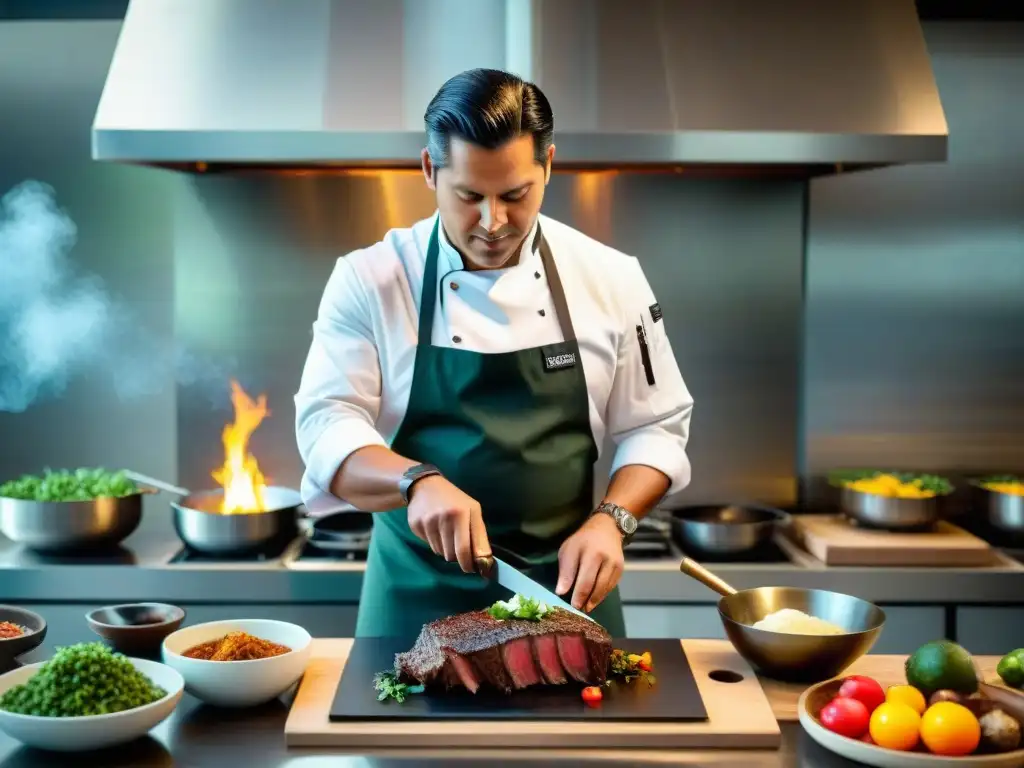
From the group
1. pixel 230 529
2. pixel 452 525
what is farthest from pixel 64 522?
pixel 452 525

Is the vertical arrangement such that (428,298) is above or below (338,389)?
above

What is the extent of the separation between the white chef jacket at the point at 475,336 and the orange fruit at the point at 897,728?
0.82 m

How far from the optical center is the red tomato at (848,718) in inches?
72.4

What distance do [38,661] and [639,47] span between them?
7.02 feet

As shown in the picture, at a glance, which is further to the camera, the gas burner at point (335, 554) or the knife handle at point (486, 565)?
the gas burner at point (335, 554)

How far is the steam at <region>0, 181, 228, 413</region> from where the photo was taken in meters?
4.02

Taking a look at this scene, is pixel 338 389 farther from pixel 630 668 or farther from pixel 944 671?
pixel 944 671

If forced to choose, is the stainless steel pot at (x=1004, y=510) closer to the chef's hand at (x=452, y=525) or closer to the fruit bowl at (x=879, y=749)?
the fruit bowl at (x=879, y=749)

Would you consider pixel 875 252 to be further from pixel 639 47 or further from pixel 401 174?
pixel 401 174

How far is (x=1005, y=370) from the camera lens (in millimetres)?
4062

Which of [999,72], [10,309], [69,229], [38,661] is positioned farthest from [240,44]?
[999,72]

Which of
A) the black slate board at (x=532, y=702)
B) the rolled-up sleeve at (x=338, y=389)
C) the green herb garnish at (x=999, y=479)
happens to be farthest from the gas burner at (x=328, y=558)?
the green herb garnish at (x=999, y=479)

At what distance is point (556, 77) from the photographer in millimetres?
3293

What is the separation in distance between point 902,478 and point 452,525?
→ 2.16 m
